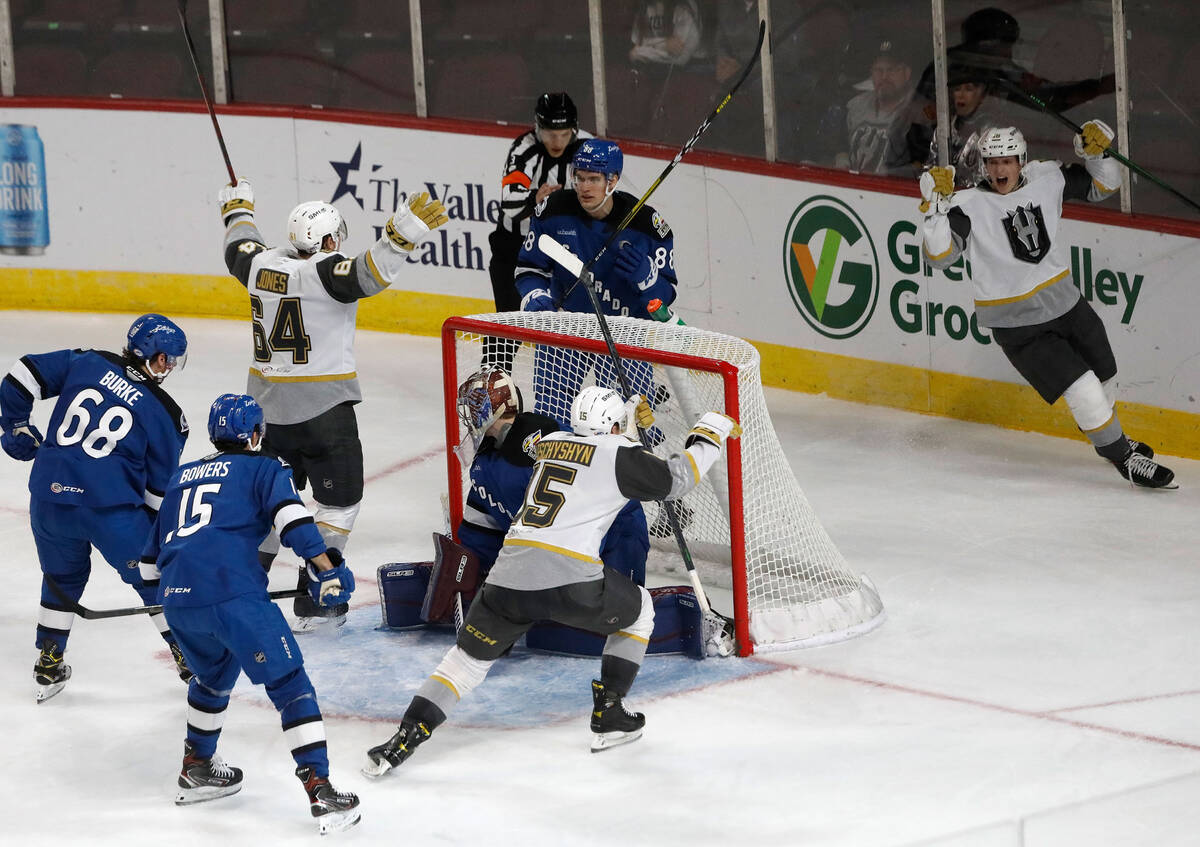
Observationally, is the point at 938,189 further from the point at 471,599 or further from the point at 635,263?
the point at 471,599

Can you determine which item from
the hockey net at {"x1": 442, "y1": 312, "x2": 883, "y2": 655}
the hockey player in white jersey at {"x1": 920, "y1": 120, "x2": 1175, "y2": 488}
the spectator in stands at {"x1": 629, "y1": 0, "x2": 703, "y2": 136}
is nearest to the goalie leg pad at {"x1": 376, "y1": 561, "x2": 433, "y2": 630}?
the hockey net at {"x1": 442, "y1": 312, "x2": 883, "y2": 655}

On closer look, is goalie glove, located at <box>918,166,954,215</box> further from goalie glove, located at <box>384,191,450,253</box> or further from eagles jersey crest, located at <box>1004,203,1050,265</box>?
goalie glove, located at <box>384,191,450,253</box>

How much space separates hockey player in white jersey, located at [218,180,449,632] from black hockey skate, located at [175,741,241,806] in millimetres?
1136

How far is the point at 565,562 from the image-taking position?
4.62 meters

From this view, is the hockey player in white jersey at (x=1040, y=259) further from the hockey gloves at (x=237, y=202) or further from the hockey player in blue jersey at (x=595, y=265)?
the hockey gloves at (x=237, y=202)

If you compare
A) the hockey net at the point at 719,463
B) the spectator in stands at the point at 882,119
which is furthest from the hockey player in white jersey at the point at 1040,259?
the hockey net at the point at 719,463

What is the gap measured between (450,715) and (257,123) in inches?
215

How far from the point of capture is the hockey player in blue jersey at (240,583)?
429 cm

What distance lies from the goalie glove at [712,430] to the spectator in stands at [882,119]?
11.0 ft

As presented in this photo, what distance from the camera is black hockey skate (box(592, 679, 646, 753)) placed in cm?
474

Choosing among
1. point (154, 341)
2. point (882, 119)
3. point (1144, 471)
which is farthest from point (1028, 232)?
point (154, 341)

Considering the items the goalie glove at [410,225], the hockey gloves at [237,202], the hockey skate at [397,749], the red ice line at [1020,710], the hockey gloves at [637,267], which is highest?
the hockey gloves at [237,202]

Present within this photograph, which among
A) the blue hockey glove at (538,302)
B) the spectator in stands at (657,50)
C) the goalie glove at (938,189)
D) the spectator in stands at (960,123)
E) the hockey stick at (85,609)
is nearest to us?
the hockey stick at (85,609)

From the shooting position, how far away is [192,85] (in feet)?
33.0
